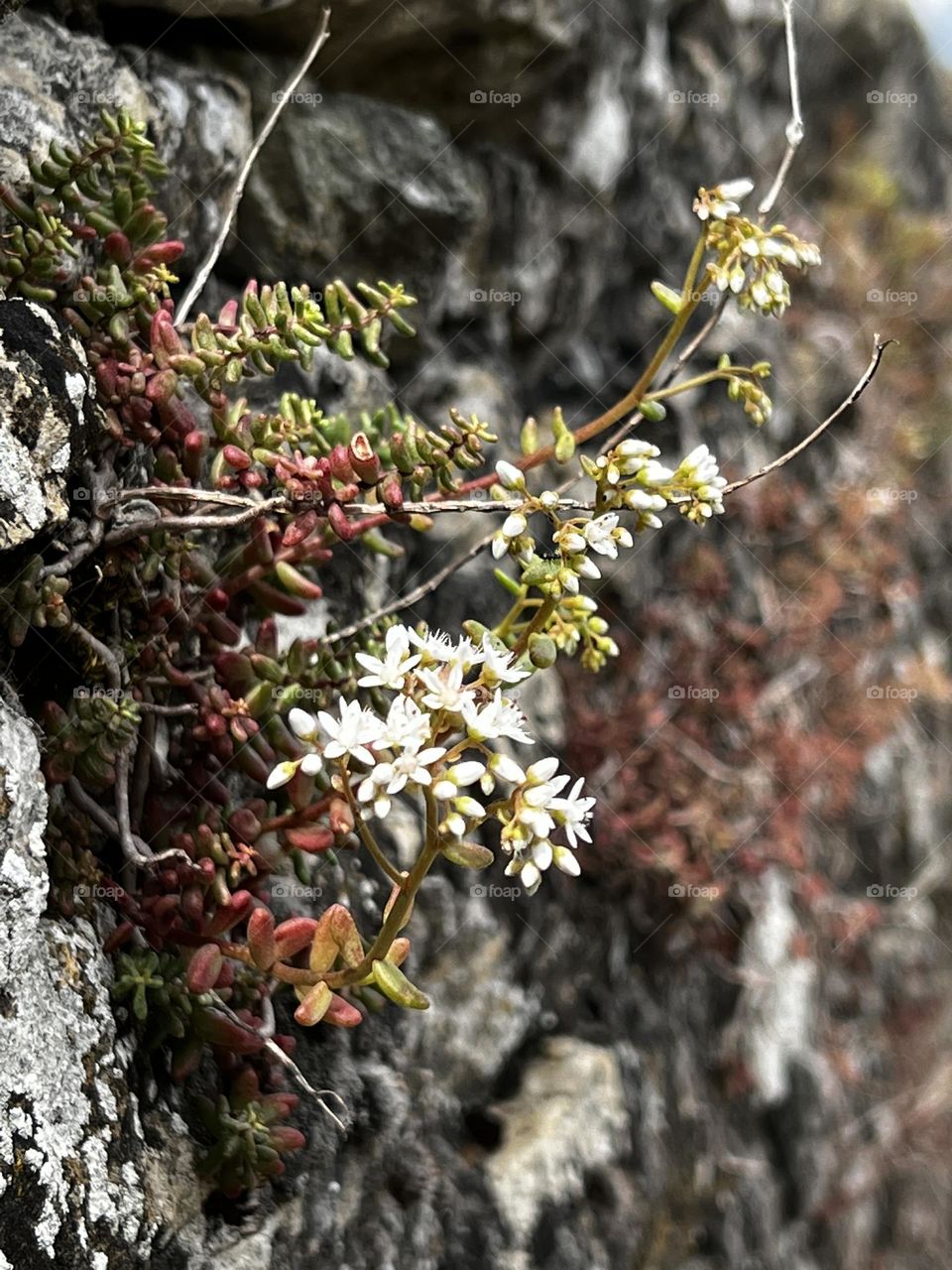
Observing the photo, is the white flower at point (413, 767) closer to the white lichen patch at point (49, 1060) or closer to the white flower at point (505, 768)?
the white flower at point (505, 768)

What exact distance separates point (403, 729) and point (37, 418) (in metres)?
0.99

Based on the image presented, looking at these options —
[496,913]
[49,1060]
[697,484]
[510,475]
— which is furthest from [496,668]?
[496,913]

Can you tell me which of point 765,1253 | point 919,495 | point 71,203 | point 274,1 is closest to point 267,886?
point 71,203

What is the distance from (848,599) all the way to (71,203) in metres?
5.47

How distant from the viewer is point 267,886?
3.05 meters

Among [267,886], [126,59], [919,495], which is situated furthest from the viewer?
[919,495]

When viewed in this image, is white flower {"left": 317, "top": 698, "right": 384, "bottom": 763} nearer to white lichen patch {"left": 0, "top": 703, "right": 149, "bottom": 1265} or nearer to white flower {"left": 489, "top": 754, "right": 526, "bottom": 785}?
white flower {"left": 489, "top": 754, "right": 526, "bottom": 785}

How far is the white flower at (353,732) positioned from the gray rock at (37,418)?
0.73 meters

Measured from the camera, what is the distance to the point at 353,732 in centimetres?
218

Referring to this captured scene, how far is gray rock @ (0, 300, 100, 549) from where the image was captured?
2.30m

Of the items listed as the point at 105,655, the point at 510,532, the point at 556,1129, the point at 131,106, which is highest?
the point at 131,106

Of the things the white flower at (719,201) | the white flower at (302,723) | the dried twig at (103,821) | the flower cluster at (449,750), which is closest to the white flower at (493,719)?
the flower cluster at (449,750)

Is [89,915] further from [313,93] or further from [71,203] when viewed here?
[313,93]

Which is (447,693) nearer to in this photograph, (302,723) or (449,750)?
(449,750)
